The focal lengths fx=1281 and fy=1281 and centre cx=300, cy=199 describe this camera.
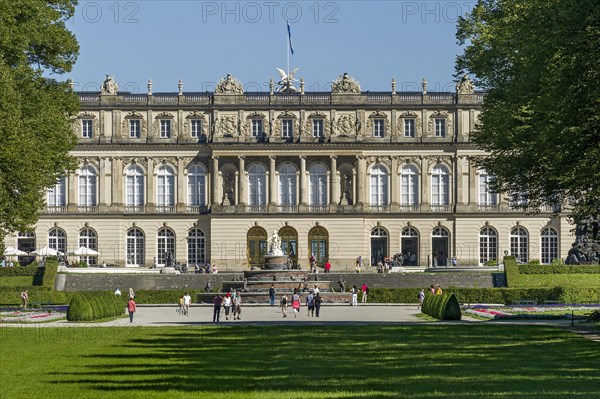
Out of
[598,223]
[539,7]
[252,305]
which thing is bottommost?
[252,305]

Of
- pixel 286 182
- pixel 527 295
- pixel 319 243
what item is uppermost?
pixel 286 182

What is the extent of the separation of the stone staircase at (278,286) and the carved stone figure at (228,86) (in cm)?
2400

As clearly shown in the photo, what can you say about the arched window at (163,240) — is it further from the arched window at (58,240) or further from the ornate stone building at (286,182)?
the arched window at (58,240)

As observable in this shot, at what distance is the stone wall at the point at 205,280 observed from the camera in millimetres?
80625

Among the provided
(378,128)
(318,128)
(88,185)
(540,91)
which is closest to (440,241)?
(378,128)

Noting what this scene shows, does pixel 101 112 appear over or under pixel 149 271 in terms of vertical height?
over

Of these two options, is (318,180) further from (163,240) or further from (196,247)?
(163,240)

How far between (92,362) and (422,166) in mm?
70785

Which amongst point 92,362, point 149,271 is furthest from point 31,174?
point 149,271

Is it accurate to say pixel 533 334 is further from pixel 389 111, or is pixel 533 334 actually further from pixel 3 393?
pixel 389 111

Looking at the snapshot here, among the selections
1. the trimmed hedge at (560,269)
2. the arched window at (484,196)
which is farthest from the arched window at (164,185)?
the trimmed hedge at (560,269)

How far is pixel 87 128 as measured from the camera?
330 ft

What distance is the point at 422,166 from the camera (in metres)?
100

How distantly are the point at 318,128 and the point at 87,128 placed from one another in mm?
18159
